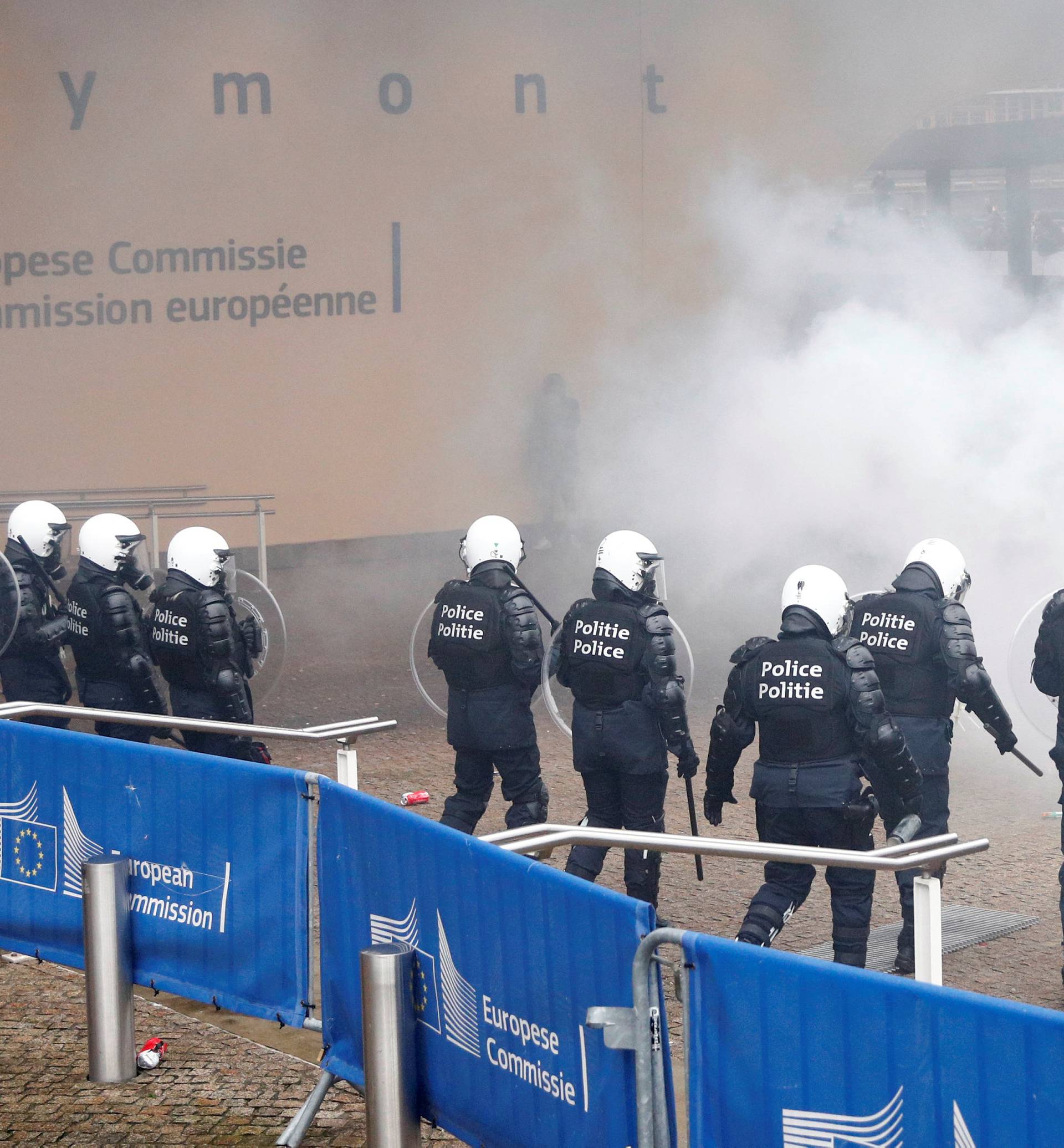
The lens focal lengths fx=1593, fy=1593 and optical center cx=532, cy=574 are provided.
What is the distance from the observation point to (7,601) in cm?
882

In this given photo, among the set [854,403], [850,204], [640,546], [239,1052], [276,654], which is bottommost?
[239,1052]

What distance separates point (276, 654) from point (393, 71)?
261 inches

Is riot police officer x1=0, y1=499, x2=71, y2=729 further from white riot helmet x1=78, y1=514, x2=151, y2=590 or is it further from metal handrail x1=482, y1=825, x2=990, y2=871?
metal handrail x1=482, y1=825, x2=990, y2=871

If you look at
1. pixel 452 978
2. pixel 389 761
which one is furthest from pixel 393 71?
pixel 452 978

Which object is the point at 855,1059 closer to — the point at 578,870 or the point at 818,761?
the point at 818,761

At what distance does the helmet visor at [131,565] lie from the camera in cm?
766

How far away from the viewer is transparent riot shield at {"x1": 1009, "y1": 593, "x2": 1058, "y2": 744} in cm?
918

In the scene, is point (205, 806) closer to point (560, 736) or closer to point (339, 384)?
point (560, 736)

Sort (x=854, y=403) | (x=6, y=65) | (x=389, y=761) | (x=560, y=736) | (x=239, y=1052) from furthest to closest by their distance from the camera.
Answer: (x=6, y=65)
(x=854, y=403)
(x=560, y=736)
(x=389, y=761)
(x=239, y=1052)

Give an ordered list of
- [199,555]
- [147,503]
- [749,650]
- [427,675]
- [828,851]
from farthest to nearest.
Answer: [147,503]
[427,675]
[199,555]
[749,650]
[828,851]

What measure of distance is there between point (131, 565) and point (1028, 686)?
5.23 m

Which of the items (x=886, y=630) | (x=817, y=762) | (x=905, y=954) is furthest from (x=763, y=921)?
(x=886, y=630)

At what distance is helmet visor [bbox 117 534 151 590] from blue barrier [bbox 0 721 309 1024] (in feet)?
8.62

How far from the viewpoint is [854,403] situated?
12695 mm
